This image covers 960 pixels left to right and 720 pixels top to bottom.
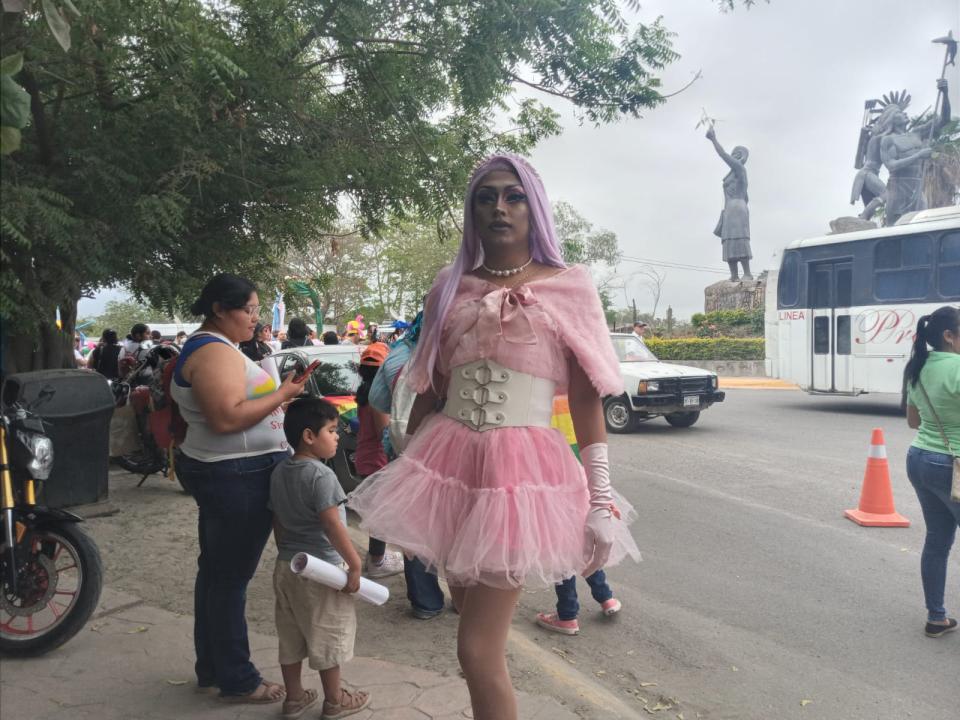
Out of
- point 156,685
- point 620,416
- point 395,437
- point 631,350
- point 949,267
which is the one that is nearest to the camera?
point 156,685

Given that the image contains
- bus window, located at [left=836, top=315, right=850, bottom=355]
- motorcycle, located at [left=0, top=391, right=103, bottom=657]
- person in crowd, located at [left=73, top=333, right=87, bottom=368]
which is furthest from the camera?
bus window, located at [left=836, top=315, right=850, bottom=355]

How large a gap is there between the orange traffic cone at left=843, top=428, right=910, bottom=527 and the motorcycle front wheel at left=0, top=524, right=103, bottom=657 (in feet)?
19.8

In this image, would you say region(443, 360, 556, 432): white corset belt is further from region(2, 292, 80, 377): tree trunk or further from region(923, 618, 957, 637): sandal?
region(2, 292, 80, 377): tree trunk

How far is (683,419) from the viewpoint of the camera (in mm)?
12820

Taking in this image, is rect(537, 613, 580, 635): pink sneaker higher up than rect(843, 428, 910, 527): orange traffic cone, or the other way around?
rect(843, 428, 910, 527): orange traffic cone

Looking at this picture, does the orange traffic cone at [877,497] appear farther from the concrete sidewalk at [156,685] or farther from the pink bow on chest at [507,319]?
Result: the pink bow on chest at [507,319]

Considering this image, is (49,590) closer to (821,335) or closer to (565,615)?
(565,615)

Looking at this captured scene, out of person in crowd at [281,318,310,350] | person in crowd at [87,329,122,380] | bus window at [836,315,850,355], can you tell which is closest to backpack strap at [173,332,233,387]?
person in crowd at [281,318,310,350]

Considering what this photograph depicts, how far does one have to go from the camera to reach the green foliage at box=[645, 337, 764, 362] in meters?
26.3

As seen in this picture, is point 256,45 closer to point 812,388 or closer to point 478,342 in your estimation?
point 478,342

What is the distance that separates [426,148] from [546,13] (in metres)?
1.53

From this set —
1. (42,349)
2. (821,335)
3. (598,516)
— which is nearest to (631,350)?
(821,335)

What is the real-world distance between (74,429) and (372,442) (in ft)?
7.44

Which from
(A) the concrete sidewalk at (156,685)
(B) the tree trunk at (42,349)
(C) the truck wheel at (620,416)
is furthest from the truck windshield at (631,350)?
(A) the concrete sidewalk at (156,685)
